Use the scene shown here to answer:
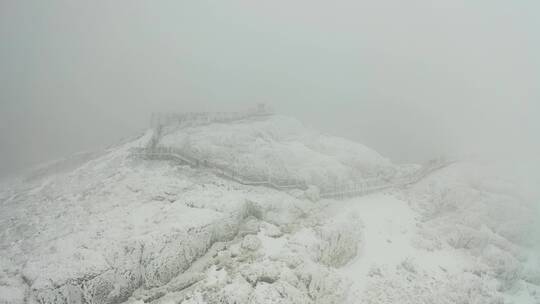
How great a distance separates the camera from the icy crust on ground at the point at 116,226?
12.6 m

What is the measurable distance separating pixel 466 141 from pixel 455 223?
157 feet

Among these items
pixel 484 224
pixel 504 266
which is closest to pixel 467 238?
pixel 504 266

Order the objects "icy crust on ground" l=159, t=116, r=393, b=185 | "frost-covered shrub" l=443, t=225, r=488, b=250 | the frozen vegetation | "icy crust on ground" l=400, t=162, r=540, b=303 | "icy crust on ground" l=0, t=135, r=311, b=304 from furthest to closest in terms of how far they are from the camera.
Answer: "icy crust on ground" l=159, t=116, r=393, b=185 → "frost-covered shrub" l=443, t=225, r=488, b=250 → "icy crust on ground" l=400, t=162, r=540, b=303 → the frozen vegetation → "icy crust on ground" l=0, t=135, r=311, b=304

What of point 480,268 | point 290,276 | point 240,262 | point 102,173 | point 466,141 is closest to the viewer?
point 290,276

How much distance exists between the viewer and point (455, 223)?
68.4 ft

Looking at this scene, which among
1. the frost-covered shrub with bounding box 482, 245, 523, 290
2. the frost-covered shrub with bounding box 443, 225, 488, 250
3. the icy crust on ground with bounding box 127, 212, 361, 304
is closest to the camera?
the icy crust on ground with bounding box 127, 212, 361, 304

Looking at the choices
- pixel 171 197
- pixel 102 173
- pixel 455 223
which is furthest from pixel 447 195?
pixel 102 173

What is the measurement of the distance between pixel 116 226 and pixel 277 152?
48.2 ft

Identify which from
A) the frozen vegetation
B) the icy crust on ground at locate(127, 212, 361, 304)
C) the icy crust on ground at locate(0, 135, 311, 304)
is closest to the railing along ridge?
the frozen vegetation

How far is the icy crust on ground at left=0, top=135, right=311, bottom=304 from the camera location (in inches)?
497

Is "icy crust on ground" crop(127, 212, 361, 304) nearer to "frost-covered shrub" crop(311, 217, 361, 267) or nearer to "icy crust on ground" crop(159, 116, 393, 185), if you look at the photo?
"frost-covered shrub" crop(311, 217, 361, 267)

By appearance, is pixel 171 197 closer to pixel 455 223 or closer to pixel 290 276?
pixel 290 276

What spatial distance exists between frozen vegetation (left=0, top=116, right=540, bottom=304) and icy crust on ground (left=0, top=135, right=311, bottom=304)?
71 millimetres

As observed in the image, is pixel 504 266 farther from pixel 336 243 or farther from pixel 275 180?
pixel 275 180
